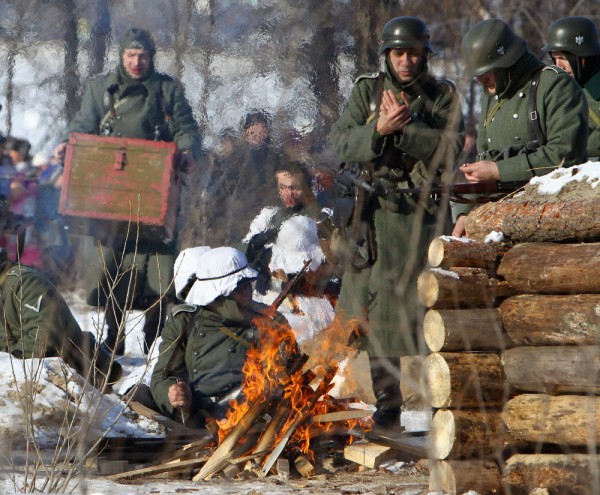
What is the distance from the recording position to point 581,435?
4.59 m

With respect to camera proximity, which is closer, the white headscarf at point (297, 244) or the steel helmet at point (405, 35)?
the steel helmet at point (405, 35)

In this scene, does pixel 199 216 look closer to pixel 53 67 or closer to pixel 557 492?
pixel 53 67

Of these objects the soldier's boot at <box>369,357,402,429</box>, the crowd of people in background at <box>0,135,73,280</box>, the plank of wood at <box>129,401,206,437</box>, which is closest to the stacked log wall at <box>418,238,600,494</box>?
the soldier's boot at <box>369,357,402,429</box>

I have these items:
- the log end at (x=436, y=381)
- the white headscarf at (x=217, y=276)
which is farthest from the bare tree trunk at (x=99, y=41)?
the log end at (x=436, y=381)

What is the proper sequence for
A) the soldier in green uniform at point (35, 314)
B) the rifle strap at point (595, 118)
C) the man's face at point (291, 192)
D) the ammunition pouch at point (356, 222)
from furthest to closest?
1. the man's face at point (291, 192)
2. the soldier in green uniform at point (35, 314)
3. the ammunition pouch at point (356, 222)
4. the rifle strap at point (595, 118)

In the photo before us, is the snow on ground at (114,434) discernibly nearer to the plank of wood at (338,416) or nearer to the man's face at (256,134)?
the plank of wood at (338,416)

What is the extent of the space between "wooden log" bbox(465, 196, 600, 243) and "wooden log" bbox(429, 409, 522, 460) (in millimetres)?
792

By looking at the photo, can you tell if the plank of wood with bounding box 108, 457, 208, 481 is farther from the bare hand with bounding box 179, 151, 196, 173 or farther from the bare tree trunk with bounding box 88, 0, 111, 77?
the bare tree trunk with bounding box 88, 0, 111, 77

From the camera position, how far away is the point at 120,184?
9.31 meters

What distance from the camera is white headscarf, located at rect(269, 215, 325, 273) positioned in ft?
29.1

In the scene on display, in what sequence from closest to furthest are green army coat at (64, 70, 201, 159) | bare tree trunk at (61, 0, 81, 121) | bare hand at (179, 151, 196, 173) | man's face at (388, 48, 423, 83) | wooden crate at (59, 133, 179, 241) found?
1. man's face at (388, 48, 423, 83)
2. wooden crate at (59, 133, 179, 241)
3. bare hand at (179, 151, 196, 173)
4. green army coat at (64, 70, 201, 159)
5. bare tree trunk at (61, 0, 81, 121)

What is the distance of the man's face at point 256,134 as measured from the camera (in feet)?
41.4

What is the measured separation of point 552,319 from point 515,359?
280 millimetres

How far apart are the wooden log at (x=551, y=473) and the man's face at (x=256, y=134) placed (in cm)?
801
